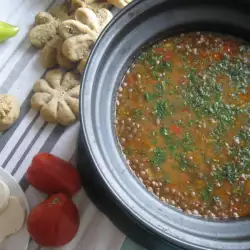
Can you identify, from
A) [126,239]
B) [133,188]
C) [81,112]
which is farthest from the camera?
[126,239]

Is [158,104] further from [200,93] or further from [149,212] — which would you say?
[149,212]

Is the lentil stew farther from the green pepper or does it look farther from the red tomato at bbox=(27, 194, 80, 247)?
the green pepper

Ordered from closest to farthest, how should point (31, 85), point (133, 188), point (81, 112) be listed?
point (81, 112) < point (133, 188) < point (31, 85)

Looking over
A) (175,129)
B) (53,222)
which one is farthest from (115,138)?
(53,222)

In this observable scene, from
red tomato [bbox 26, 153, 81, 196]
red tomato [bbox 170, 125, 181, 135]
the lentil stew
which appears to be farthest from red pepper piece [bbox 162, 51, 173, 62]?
red tomato [bbox 26, 153, 81, 196]

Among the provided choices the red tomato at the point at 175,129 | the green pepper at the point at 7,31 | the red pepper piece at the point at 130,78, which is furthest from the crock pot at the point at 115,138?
the green pepper at the point at 7,31

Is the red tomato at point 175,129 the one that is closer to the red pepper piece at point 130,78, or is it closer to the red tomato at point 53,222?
the red pepper piece at point 130,78

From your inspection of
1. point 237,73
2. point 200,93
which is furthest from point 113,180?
point 237,73
